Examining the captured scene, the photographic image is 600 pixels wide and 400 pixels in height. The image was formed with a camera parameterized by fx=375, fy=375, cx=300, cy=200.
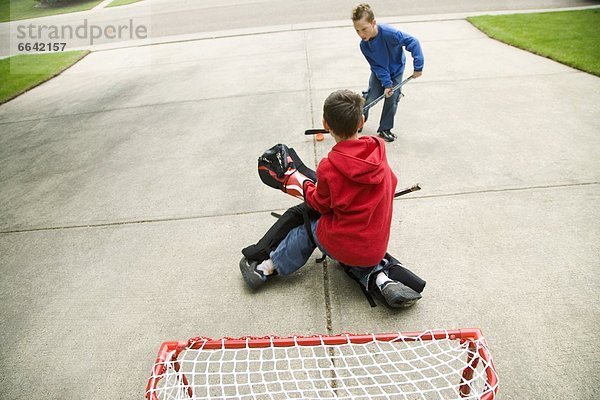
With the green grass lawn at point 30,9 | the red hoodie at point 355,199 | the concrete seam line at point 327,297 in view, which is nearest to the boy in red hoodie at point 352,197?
the red hoodie at point 355,199

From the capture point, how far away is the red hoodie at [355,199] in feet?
6.43

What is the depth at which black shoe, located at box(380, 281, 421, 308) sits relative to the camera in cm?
222

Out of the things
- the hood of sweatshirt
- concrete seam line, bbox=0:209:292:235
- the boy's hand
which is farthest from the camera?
concrete seam line, bbox=0:209:292:235

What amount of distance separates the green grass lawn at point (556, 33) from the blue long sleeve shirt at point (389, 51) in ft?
10.7

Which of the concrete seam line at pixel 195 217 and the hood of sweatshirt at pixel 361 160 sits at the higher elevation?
the hood of sweatshirt at pixel 361 160

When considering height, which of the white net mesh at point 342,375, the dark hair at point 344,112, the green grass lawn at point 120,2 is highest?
the green grass lawn at point 120,2

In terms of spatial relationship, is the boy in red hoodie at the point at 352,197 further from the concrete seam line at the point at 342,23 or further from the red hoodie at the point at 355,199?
the concrete seam line at the point at 342,23

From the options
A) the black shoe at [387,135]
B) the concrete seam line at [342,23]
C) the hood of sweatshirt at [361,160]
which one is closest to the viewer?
the hood of sweatshirt at [361,160]

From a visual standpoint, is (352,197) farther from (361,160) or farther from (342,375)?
(342,375)

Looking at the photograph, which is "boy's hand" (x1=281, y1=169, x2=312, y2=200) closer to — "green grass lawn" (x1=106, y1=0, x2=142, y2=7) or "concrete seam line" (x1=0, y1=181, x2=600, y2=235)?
"concrete seam line" (x1=0, y1=181, x2=600, y2=235)

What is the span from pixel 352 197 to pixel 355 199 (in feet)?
0.10

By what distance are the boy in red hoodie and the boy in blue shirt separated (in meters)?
1.93

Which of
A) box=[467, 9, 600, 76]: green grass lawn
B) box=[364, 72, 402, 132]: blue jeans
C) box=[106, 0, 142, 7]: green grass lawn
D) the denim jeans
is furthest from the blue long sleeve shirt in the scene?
box=[106, 0, 142, 7]: green grass lawn

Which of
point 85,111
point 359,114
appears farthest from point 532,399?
point 85,111
